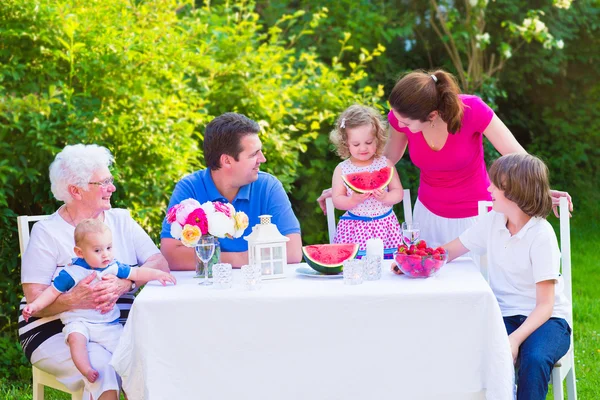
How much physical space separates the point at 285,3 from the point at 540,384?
6.52 metres

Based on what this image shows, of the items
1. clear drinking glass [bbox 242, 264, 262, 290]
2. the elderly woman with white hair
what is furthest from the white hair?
clear drinking glass [bbox 242, 264, 262, 290]

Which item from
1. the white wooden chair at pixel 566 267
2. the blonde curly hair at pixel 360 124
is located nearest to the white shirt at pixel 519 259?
the white wooden chair at pixel 566 267

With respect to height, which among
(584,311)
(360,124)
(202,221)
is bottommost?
(584,311)

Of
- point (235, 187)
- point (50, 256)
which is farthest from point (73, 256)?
point (235, 187)

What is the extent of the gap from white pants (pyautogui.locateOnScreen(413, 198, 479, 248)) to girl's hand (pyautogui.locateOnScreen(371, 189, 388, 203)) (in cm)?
32

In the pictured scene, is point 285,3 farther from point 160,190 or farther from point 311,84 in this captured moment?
point 160,190

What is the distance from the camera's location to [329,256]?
12.5 feet

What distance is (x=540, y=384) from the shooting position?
3529 millimetres

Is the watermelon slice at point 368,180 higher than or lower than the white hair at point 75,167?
lower

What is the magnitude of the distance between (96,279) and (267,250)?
774mm

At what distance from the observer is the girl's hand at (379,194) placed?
440cm

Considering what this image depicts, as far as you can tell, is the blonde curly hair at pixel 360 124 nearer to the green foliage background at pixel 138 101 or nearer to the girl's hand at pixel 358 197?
the girl's hand at pixel 358 197

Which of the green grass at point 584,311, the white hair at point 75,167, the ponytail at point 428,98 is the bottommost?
the green grass at point 584,311

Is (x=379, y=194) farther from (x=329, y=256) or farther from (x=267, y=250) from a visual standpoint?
(x=267, y=250)
